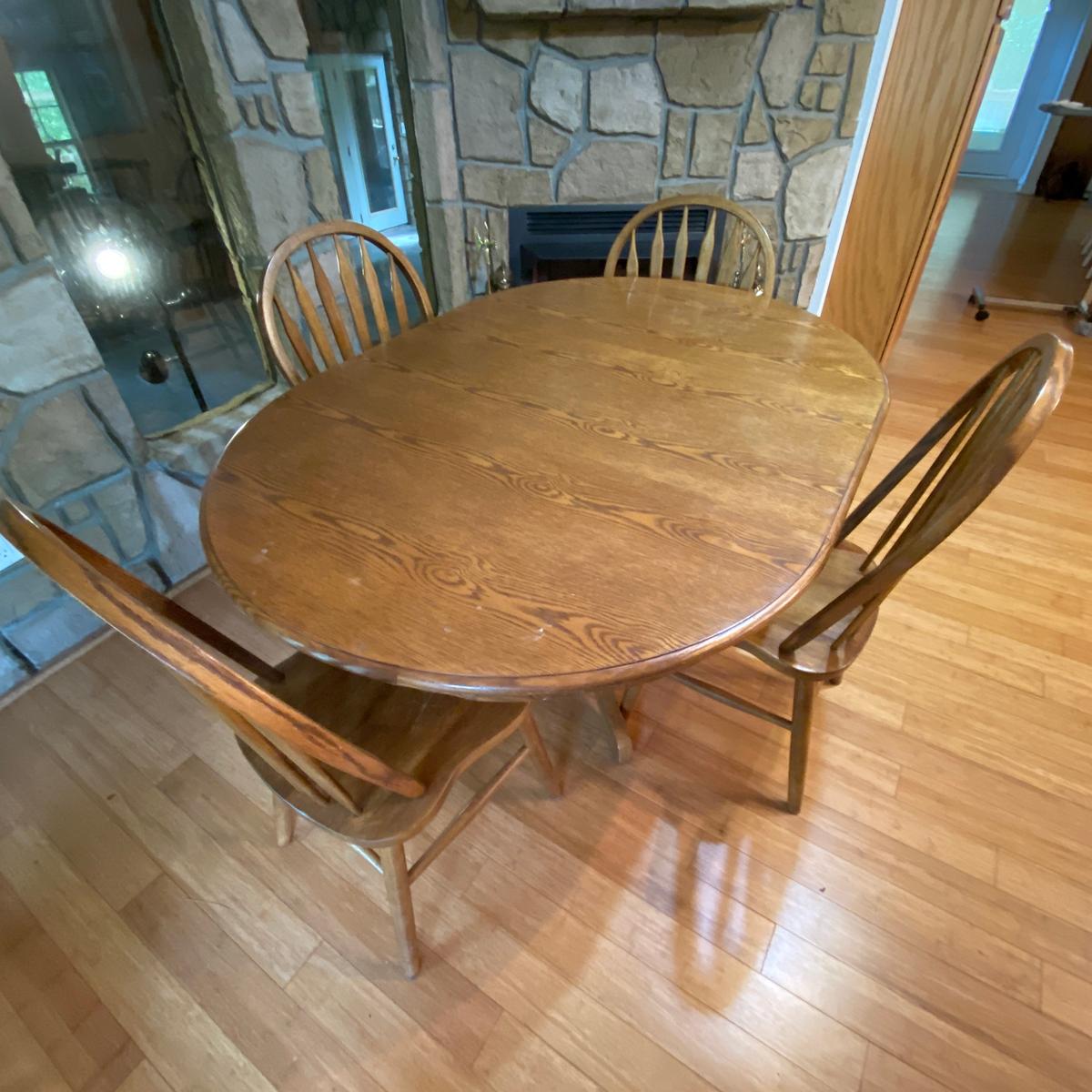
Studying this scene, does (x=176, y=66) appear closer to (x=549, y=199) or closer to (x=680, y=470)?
(x=549, y=199)

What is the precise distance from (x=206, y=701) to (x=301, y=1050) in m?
0.72

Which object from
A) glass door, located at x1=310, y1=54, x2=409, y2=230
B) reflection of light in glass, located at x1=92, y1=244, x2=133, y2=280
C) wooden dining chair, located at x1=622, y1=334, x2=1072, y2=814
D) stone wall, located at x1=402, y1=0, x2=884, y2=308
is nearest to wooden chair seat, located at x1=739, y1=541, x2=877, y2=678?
wooden dining chair, located at x1=622, y1=334, x2=1072, y2=814

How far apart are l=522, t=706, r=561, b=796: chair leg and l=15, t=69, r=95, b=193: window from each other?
5.95 ft

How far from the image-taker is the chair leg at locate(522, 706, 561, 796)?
108cm

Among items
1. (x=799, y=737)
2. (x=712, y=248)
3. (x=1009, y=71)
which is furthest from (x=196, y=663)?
(x=1009, y=71)

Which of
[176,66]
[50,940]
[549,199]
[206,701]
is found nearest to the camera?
[206,701]

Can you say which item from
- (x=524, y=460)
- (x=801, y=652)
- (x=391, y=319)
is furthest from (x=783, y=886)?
(x=391, y=319)

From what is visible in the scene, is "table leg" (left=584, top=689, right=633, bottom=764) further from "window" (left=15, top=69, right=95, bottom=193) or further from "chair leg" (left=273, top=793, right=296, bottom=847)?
"window" (left=15, top=69, right=95, bottom=193)

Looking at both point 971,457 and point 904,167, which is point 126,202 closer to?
point 971,457

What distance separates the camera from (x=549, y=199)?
230 centimetres

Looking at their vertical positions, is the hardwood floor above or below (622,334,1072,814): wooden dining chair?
below

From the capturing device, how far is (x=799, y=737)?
114 centimetres

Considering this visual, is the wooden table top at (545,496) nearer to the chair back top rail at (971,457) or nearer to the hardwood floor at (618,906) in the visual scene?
the chair back top rail at (971,457)

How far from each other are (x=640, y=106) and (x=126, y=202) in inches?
63.3
